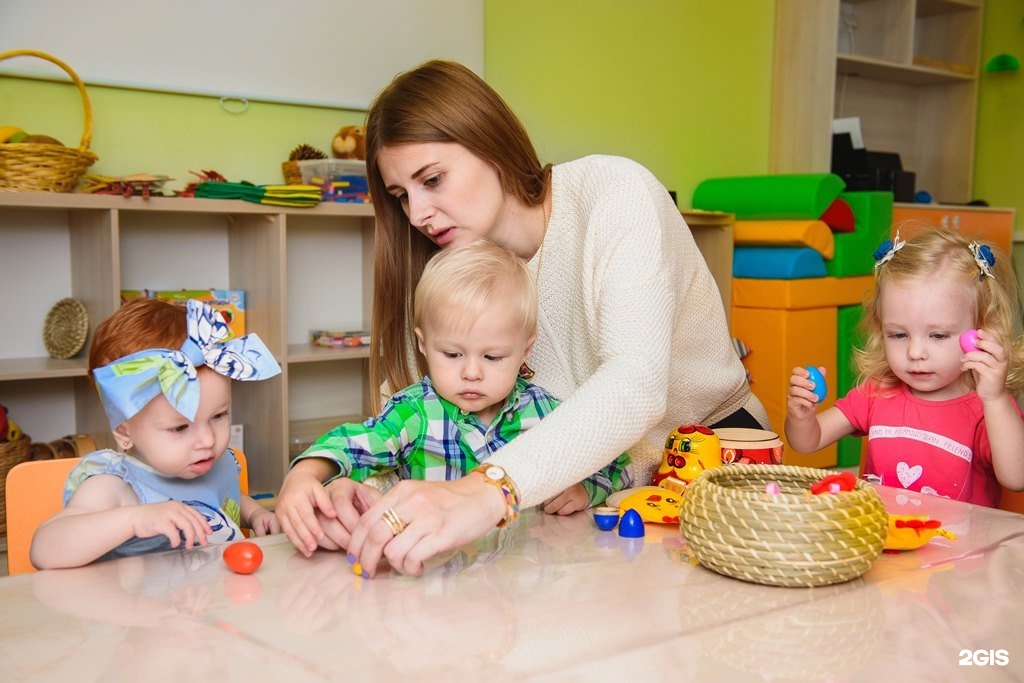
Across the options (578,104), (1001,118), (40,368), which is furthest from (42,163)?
(1001,118)

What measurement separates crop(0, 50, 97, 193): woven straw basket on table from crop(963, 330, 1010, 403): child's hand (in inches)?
88.6

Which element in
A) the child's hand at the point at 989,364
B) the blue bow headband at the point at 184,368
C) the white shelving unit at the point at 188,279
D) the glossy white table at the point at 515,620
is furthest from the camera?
the white shelving unit at the point at 188,279

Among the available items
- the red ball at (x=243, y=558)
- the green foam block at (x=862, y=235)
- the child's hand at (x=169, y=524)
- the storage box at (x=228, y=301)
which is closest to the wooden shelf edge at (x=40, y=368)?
the storage box at (x=228, y=301)

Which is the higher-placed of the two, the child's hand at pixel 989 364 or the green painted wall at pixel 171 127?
the green painted wall at pixel 171 127

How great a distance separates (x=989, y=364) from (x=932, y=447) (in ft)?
0.76

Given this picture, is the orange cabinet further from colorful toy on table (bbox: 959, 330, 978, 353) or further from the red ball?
the red ball

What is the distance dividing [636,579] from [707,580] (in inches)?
2.8

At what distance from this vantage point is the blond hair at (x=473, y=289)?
1266 mm

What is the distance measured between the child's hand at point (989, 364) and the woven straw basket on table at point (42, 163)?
2252 mm

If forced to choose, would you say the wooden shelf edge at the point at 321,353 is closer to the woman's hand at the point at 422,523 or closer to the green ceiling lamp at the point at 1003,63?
the woman's hand at the point at 422,523

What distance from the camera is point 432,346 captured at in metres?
1.31

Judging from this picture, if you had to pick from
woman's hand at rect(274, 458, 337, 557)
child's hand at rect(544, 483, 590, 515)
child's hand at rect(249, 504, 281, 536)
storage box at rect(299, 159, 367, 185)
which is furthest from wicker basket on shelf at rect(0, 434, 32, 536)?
child's hand at rect(544, 483, 590, 515)

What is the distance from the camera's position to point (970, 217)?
16.1 ft

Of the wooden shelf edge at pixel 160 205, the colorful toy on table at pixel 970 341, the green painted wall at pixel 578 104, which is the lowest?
the colorful toy on table at pixel 970 341
